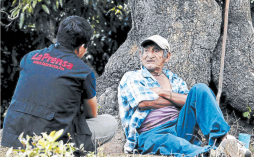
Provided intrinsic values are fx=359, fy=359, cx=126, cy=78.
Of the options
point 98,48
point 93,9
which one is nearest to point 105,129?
point 93,9

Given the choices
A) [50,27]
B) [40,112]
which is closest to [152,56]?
[40,112]

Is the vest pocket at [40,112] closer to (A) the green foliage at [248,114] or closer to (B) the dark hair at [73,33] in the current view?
(B) the dark hair at [73,33]

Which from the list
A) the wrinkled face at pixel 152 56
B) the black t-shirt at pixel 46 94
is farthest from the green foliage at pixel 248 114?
the black t-shirt at pixel 46 94

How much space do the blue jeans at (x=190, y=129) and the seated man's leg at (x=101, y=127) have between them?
426 millimetres

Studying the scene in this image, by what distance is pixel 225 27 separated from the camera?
4945mm

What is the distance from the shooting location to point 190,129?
3.56 metres

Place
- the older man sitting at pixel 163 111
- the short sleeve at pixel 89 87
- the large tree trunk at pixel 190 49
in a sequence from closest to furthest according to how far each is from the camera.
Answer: the short sleeve at pixel 89 87 < the older man sitting at pixel 163 111 < the large tree trunk at pixel 190 49

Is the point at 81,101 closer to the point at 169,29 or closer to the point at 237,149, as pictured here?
the point at 237,149

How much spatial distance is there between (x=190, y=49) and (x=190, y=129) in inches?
61.8

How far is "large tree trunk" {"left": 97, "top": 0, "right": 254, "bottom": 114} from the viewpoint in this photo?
480cm

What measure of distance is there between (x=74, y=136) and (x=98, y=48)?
5.01m

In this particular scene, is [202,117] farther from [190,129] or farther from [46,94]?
[46,94]

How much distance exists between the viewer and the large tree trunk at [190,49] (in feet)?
15.7

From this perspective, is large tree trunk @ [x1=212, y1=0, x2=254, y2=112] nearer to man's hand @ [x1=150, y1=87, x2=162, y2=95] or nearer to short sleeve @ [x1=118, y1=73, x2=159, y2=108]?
man's hand @ [x1=150, y1=87, x2=162, y2=95]
